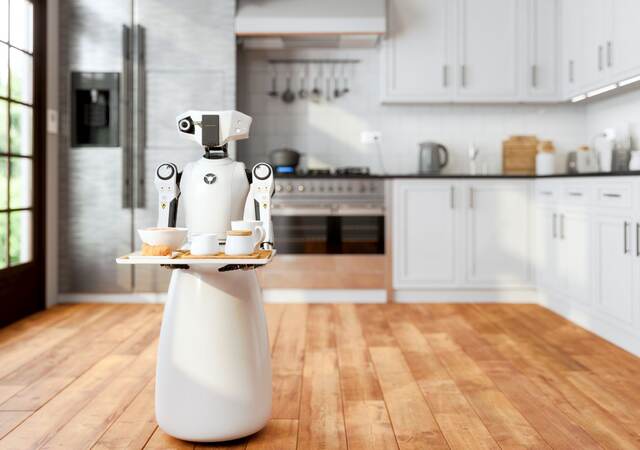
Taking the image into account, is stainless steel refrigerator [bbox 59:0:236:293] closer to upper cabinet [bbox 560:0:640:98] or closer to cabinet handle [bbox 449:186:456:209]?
cabinet handle [bbox 449:186:456:209]

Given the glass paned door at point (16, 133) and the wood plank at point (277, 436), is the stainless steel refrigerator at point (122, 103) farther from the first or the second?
the wood plank at point (277, 436)

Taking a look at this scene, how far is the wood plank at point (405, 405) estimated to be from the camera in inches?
80.3

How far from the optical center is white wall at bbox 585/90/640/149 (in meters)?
4.23

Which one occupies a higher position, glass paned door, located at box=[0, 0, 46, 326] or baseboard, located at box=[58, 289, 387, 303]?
glass paned door, located at box=[0, 0, 46, 326]

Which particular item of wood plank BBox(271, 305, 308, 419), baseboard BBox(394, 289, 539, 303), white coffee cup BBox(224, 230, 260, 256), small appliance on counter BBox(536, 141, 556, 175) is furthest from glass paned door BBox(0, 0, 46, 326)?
small appliance on counter BBox(536, 141, 556, 175)

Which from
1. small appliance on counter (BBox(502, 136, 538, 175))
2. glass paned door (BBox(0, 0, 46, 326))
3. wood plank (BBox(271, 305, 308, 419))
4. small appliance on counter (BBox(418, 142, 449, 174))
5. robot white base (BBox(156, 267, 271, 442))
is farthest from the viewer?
small appliance on counter (BBox(502, 136, 538, 175))

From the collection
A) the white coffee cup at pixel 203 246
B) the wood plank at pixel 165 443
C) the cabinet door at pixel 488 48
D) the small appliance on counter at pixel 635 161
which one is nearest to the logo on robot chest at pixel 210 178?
the white coffee cup at pixel 203 246

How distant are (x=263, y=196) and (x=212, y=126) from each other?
30 cm

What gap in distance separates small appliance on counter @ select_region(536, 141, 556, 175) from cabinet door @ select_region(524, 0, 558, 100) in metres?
0.43

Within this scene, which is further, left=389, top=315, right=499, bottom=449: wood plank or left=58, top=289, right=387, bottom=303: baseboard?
left=58, top=289, right=387, bottom=303: baseboard

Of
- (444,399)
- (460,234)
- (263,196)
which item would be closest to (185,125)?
(263,196)

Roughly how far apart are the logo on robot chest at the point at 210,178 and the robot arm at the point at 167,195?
4.8 inches

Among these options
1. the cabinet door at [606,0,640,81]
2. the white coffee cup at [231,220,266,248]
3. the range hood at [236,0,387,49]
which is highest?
the range hood at [236,0,387,49]

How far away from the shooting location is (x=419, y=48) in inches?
188
